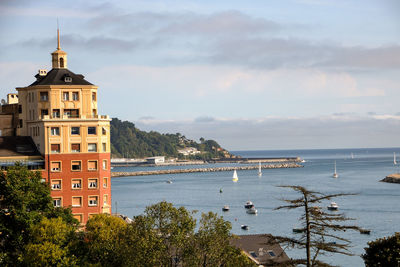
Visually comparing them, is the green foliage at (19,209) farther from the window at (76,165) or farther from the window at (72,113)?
the window at (72,113)

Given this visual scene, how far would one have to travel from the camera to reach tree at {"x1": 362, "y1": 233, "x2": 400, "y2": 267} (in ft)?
161

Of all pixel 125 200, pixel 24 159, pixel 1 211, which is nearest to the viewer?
pixel 1 211

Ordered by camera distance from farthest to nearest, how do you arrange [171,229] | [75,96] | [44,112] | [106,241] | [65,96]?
[75,96], [65,96], [44,112], [106,241], [171,229]

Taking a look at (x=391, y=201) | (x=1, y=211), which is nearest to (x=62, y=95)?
(x=1, y=211)

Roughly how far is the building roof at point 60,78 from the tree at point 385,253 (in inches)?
1678

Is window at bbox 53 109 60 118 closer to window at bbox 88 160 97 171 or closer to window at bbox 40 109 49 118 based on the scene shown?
window at bbox 40 109 49 118

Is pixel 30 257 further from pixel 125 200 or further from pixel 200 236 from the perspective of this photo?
pixel 125 200

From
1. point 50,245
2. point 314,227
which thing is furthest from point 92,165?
point 314,227

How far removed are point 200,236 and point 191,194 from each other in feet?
484

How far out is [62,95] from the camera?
3061 inches

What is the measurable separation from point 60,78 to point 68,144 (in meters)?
8.68

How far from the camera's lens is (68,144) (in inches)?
2992

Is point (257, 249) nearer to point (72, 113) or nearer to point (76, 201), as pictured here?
point (76, 201)

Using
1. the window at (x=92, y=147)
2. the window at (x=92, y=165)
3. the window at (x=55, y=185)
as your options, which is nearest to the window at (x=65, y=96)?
the window at (x=92, y=147)
